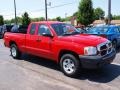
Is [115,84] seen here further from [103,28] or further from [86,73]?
[103,28]

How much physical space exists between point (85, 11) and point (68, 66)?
27.3 m

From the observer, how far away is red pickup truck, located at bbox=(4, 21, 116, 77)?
6.98 m

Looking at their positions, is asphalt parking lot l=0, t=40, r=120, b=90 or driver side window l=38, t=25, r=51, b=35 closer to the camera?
asphalt parking lot l=0, t=40, r=120, b=90

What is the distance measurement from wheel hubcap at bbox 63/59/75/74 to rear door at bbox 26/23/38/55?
1.77 metres

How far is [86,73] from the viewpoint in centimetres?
786

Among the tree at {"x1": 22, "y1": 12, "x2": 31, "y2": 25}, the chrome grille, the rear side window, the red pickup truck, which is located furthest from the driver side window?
the tree at {"x1": 22, "y1": 12, "x2": 31, "y2": 25}

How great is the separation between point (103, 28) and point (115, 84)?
7.39 meters

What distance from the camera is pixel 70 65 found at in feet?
24.5

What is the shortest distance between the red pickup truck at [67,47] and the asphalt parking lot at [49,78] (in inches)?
17.8

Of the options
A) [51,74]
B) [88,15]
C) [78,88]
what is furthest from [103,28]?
[88,15]

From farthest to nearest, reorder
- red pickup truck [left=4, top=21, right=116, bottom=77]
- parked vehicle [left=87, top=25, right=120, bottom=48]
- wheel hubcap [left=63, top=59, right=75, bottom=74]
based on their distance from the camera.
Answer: parked vehicle [left=87, top=25, right=120, bottom=48]
wheel hubcap [left=63, top=59, right=75, bottom=74]
red pickup truck [left=4, top=21, right=116, bottom=77]

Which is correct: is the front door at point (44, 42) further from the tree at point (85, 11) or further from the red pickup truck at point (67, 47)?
the tree at point (85, 11)

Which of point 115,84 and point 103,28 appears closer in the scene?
point 115,84

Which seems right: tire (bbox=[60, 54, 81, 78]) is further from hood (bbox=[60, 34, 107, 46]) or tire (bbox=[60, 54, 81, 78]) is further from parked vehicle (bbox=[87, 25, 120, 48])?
parked vehicle (bbox=[87, 25, 120, 48])
